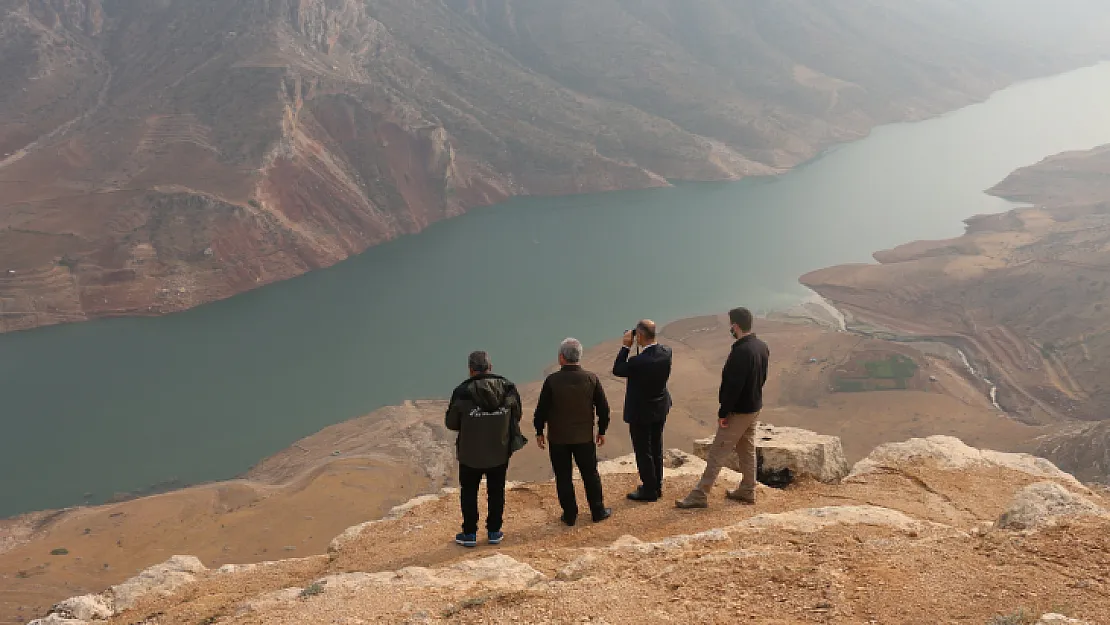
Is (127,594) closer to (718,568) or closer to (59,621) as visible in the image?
(59,621)

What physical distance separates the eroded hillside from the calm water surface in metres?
2.92

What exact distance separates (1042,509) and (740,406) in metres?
2.34

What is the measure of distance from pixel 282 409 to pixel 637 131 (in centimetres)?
4924

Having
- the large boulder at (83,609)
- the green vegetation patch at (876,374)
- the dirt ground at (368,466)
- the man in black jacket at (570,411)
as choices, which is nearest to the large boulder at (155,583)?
the large boulder at (83,609)

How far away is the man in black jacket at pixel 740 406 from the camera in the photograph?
5.84 meters

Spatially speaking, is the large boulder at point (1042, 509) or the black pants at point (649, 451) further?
the black pants at point (649, 451)

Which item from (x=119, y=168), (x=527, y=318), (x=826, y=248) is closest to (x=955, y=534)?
(x=527, y=318)

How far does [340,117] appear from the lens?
50031 mm

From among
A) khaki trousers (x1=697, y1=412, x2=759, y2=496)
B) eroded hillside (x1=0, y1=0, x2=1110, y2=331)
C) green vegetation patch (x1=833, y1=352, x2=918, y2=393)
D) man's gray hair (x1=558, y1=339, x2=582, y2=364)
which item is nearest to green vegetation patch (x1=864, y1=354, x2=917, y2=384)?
green vegetation patch (x1=833, y1=352, x2=918, y2=393)

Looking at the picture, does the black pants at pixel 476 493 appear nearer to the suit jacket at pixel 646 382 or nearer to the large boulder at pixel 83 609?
the suit jacket at pixel 646 382

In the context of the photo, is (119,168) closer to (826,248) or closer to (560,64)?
(826,248)

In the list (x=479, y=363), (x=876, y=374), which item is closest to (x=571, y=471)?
(x=479, y=363)

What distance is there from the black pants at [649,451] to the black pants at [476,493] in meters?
1.36

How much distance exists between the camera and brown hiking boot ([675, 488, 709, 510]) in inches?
249
